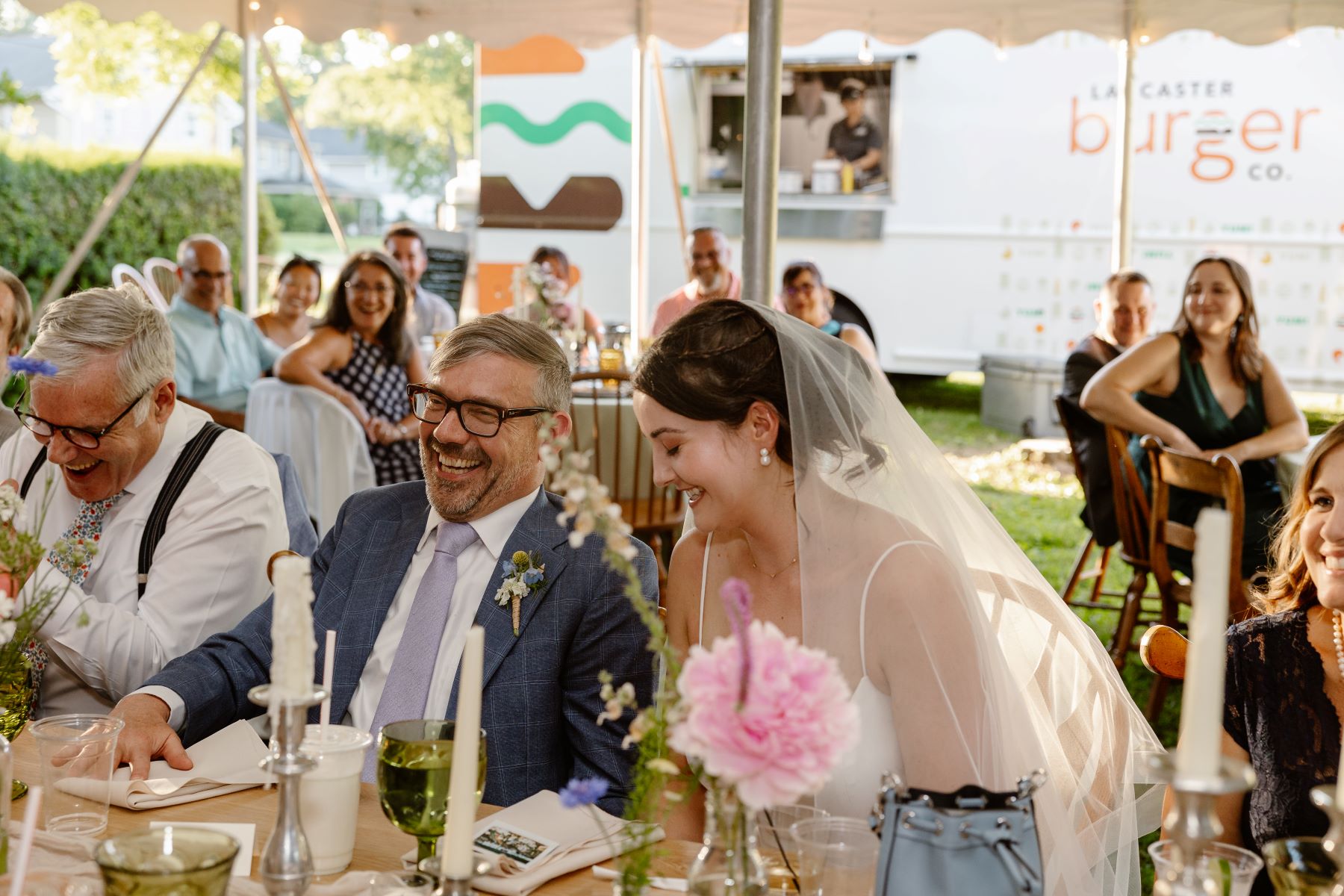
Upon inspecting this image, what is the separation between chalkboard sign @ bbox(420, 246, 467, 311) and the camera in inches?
498

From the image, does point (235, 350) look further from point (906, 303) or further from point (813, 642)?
point (906, 303)

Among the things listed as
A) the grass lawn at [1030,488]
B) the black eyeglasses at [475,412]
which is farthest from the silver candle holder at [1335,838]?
the grass lawn at [1030,488]

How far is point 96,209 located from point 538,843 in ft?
38.8

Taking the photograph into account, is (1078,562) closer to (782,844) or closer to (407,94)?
(782,844)

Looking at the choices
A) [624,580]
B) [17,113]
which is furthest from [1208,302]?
[17,113]

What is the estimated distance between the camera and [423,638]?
2236mm

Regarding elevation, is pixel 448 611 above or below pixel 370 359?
below

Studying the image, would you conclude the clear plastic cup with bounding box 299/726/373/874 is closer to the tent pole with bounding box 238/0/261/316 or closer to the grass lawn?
the grass lawn

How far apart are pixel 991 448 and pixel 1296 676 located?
8.21m

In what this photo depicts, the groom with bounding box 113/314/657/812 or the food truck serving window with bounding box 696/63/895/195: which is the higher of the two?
the food truck serving window with bounding box 696/63/895/195

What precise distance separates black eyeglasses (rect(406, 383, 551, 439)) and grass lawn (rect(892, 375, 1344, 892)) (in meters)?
2.14

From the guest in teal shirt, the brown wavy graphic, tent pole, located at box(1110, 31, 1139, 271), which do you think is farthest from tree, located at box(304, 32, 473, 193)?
tent pole, located at box(1110, 31, 1139, 271)

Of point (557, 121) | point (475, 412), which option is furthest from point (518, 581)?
point (557, 121)

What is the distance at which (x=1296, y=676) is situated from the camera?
2037mm
